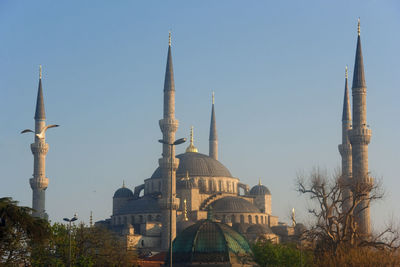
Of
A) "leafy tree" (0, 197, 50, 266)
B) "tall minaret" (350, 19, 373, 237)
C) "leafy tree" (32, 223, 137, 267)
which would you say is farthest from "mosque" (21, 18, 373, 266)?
"leafy tree" (0, 197, 50, 266)

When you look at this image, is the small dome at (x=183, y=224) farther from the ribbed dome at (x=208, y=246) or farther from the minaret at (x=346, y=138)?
the ribbed dome at (x=208, y=246)

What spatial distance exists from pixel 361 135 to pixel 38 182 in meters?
36.9

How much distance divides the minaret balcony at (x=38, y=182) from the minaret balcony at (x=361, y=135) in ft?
117

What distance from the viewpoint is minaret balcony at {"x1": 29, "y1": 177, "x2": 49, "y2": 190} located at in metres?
93.6

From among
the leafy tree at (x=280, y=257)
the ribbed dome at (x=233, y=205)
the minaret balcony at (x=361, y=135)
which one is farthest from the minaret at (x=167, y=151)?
the leafy tree at (x=280, y=257)

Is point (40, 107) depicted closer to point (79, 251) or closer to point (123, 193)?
point (123, 193)

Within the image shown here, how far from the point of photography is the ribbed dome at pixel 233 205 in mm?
105125

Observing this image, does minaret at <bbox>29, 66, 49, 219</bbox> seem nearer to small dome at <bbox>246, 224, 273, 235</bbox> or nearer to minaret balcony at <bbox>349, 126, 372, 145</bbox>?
small dome at <bbox>246, 224, 273, 235</bbox>

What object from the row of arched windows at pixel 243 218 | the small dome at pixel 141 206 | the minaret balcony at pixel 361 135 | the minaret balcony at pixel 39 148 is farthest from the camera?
the small dome at pixel 141 206

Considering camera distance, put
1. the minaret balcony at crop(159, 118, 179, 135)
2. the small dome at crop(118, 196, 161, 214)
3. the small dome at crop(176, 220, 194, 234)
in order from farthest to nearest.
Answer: the small dome at crop(118, 196, 161, 214) → the small dome at crop(176, 220, 194, 234) → the minaret balcony at crop(159, 118, 179, 135)

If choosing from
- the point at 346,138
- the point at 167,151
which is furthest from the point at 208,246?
the point at 346,138

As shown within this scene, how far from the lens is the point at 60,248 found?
50.5 m

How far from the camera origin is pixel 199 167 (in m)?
113

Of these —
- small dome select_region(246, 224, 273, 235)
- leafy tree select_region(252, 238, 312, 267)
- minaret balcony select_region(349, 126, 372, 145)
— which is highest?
minaret balcony select_region(349, 126, 372, 145)
